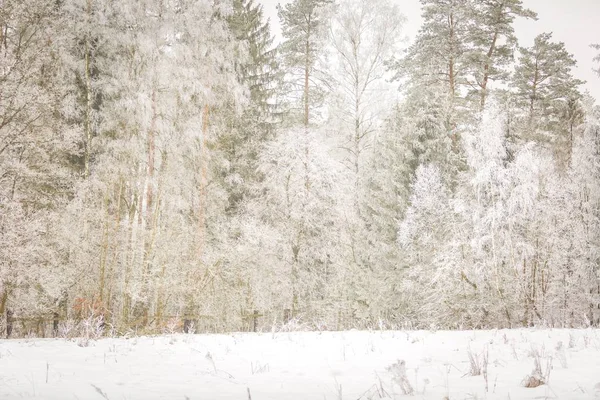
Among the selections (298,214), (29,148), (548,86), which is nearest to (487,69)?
(548,86)

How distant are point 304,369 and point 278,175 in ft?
42.3

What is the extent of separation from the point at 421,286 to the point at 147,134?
42.6 ft

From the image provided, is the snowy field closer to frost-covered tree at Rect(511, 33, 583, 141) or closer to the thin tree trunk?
the thin tree trunk

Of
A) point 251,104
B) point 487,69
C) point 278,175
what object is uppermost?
point 487,69

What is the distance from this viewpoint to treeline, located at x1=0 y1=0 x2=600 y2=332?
43.3ft

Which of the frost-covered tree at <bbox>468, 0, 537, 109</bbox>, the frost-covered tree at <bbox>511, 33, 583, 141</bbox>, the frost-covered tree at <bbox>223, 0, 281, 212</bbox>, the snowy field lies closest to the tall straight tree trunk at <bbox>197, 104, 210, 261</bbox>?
the frost-covered tree at <bbox>223, 0, 281, 212</bbox>

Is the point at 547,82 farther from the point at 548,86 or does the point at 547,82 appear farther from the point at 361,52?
the point at 361,52

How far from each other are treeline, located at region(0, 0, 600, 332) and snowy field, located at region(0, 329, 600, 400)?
6329 mm

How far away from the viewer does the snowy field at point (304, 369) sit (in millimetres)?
3344

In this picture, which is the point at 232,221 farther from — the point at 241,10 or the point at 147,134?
the point at 241,10

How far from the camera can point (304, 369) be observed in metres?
4.58

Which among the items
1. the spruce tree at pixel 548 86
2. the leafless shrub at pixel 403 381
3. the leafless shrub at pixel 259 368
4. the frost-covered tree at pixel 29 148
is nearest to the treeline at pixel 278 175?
the frost-covered tree at pixel 29 148

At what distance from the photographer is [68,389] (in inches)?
138

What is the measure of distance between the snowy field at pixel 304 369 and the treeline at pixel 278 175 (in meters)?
6.33
